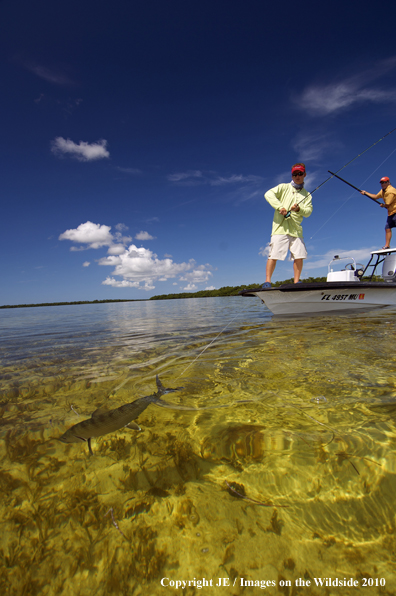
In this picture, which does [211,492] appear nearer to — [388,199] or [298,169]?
[298,169]

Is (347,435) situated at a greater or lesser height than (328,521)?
greater

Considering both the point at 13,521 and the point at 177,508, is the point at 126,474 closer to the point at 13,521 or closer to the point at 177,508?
the point at 177,508

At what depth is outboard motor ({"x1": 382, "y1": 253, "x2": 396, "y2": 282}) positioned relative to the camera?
927cm

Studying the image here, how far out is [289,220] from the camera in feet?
24.5

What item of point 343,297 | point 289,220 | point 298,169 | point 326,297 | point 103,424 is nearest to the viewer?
point 103,424

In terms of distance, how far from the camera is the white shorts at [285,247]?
295 inches

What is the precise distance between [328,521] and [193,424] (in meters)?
0.93

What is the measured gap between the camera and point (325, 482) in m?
1.27

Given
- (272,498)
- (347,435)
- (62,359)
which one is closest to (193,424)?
(272,498)

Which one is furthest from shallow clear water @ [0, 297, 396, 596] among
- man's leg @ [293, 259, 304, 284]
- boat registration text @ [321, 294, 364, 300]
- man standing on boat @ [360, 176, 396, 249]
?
man standing on boat @ [360, 176, 396, 249]

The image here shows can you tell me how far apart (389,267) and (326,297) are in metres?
3.62

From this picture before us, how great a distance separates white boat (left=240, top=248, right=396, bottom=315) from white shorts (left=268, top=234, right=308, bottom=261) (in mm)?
893

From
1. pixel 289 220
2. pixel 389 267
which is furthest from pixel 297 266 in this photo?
pixel 389 267

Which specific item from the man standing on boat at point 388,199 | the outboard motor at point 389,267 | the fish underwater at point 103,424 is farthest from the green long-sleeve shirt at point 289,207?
the fish underwater at point 103,424
